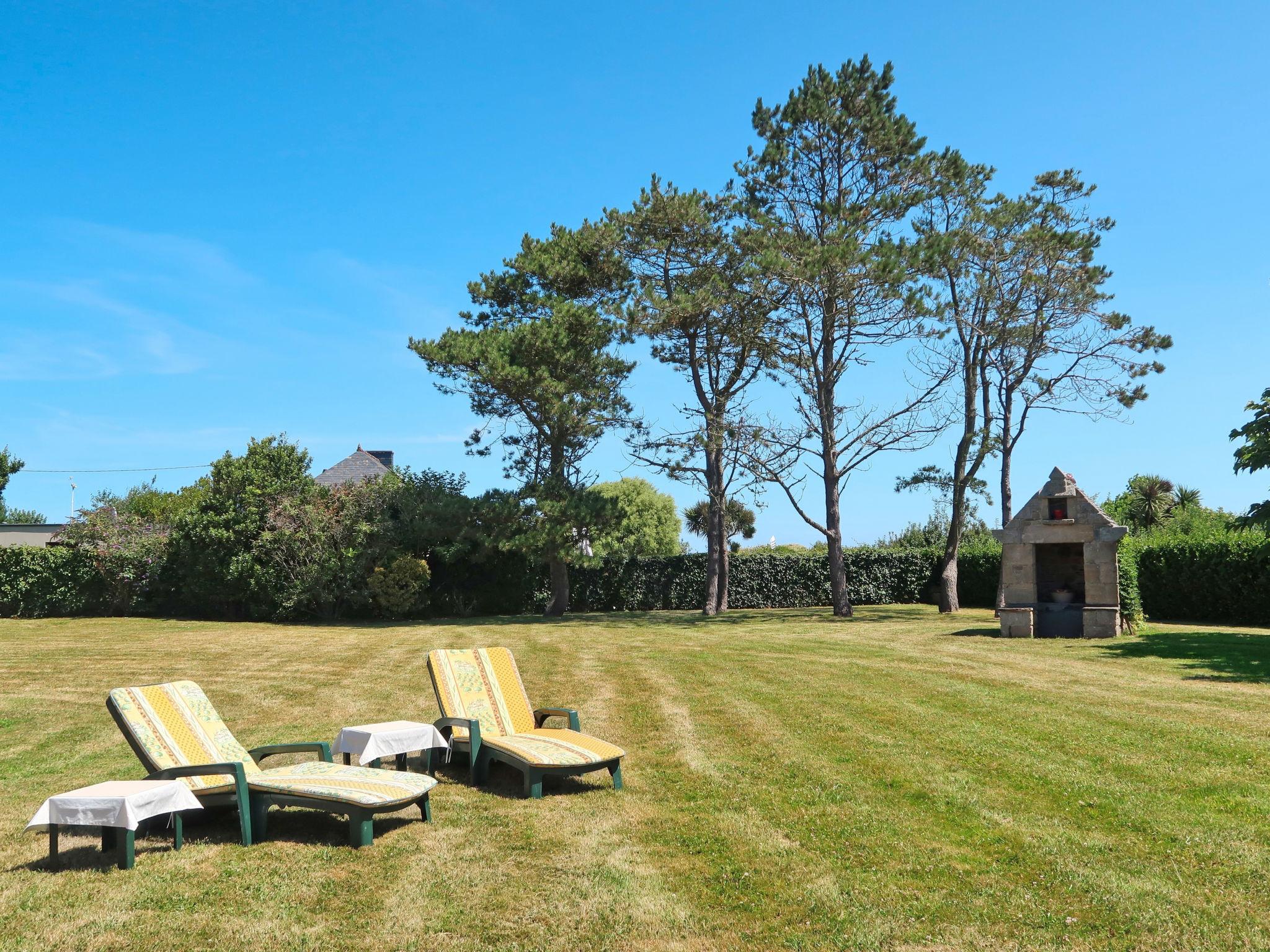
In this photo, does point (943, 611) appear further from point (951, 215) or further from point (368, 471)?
point (368, 471)

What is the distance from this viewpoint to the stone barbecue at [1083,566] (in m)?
20.1

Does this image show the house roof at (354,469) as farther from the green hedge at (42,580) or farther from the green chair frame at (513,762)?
the green chair frame at (513,762)

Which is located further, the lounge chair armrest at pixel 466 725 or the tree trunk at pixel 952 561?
the tree trunk at pixel 952 561

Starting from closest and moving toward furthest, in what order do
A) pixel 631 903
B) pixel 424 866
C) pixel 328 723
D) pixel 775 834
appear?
pixel 631 903
pixel 424 866
pixel 775 834
pixel 328 723

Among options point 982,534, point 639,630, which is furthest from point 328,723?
point 982,534

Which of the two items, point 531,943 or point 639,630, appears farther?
point 639,630

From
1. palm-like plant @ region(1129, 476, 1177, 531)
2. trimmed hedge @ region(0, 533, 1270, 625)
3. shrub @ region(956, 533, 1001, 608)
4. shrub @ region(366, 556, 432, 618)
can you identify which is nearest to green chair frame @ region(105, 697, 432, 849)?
shrub @ region(366, 556, 432, 618)

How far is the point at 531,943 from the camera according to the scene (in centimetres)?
471

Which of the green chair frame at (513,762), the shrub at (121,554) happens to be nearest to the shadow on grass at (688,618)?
the shrub at (121,554)

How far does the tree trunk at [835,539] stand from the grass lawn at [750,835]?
1532 cm

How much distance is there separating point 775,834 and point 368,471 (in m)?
39.1

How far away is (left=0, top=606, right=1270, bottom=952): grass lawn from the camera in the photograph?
4.88 meters

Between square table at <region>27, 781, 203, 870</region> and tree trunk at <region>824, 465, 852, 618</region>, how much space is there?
A: 2475 cm

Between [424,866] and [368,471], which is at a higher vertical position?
[368,471]
